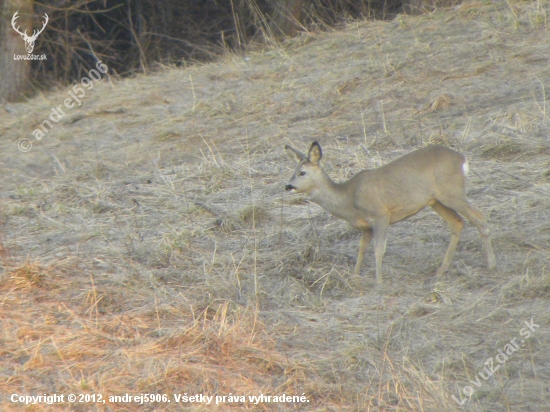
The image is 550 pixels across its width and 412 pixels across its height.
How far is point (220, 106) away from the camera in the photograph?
11.4 m

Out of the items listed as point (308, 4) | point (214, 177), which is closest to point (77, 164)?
point (214, 177)

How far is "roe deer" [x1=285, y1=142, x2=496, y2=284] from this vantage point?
21.7ft

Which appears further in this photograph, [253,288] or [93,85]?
[93,85]

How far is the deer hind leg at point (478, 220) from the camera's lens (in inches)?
259

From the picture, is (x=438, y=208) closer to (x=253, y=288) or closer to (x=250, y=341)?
(x=253, y=288)

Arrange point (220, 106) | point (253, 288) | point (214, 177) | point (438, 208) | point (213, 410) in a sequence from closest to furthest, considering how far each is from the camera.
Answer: point (213, 410) < point (253, 288) < point (438, 208) < point (214, 177) < point (220, 106)

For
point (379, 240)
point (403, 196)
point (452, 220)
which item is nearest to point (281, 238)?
point (379, 240)

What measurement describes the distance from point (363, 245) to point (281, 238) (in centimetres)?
77

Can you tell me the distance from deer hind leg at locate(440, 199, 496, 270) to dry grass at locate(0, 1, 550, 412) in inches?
5.5

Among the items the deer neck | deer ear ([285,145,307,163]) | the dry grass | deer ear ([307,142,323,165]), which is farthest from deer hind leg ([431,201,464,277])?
deer ear ([285,145,307,163])

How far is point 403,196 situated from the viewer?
6.62 m

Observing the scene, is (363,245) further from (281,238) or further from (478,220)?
(478,220)

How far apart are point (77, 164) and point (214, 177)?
215cm

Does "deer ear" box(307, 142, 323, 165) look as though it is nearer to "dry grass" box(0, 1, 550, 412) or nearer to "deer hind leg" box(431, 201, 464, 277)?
"dry grass" box(0, 1, 550, 412)
